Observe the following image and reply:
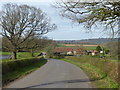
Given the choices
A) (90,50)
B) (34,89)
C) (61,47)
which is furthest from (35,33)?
(61,47)

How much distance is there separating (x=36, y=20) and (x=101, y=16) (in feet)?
91.9

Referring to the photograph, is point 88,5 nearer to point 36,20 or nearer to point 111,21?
point 111,21

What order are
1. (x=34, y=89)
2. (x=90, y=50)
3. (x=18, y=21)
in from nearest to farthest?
(x=34, y=89) → (x=18, y=21) → (x=90, y=50)

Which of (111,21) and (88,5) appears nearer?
(88,5)

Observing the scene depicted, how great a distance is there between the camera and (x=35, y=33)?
36969 mm

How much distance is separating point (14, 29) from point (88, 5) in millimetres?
27926

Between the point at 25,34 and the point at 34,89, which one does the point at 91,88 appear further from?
the point at 25,34

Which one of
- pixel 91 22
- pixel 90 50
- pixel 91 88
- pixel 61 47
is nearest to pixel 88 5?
pixel 91 22

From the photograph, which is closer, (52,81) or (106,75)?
(52,81)

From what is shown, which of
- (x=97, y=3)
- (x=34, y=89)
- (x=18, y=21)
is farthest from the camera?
(x=18, y=21)

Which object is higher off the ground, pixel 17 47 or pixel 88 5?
pixel 88 5

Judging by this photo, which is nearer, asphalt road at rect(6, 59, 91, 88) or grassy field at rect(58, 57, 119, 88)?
asphalt road at rect(6, 59, 91, 88)

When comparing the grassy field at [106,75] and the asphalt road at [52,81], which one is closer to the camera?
the asphalt road at [52,81]

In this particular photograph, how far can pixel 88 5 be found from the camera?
8.78 m
